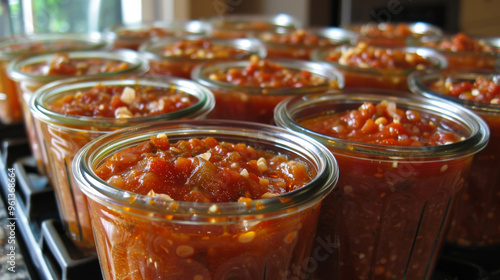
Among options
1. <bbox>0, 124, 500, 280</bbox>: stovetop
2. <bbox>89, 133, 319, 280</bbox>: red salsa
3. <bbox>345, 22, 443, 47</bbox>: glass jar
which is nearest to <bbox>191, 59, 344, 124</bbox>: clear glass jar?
<bbox>89, 133, 319, 280</bbox>: red salsa

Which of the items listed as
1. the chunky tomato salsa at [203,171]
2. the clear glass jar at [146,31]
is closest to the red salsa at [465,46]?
the clear glass jar at [146,31]

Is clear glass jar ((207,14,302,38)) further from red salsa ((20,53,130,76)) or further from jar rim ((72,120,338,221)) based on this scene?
jar rim ((72,120,338,221))

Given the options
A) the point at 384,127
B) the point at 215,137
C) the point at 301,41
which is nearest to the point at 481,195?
the point at 384,127

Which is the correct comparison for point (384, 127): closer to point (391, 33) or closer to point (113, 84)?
point (113, 84)

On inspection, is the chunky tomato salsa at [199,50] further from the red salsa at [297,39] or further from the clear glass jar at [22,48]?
the clear glass jar at [22,48]

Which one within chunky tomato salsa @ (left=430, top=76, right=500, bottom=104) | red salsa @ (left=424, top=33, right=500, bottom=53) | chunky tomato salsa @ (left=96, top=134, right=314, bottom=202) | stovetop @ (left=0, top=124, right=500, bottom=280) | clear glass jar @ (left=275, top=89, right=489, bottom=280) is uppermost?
red salsa @ (left=424, top=33, right=500, bottom=53)

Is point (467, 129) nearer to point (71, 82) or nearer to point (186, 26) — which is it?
point (71, 82)
